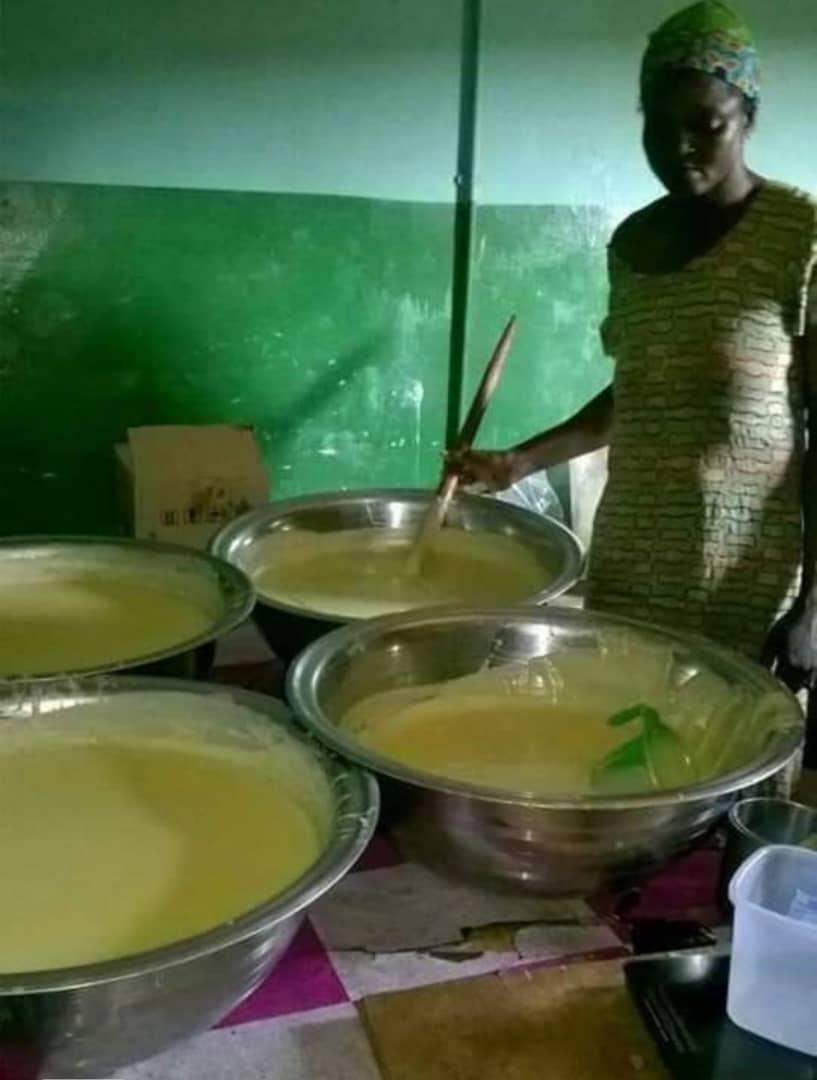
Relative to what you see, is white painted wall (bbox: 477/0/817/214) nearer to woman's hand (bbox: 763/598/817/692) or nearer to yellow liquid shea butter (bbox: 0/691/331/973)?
woman's hand (bbox: 763/598/817/692)

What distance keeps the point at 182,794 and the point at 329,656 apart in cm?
23

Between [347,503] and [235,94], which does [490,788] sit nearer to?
[347,503]

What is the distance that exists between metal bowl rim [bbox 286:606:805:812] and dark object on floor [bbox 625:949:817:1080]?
0.49ft

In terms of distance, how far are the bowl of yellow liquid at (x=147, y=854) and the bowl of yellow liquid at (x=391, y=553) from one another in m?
0.36

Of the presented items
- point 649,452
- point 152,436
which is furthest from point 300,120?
point 649,452

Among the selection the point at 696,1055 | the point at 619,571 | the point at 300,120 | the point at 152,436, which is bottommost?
the point at 696,1055

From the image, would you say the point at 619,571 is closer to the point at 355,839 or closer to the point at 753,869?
the point at 753,869

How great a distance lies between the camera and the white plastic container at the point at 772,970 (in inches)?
38.5

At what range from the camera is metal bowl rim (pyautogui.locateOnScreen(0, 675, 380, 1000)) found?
32.2 inches

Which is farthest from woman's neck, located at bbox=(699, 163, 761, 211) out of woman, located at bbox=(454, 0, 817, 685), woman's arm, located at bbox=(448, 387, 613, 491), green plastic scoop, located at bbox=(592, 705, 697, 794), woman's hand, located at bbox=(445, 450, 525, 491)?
green plastic scoop, located at bbox=(592, 705, 697, 794)

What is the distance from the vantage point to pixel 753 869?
106 cm

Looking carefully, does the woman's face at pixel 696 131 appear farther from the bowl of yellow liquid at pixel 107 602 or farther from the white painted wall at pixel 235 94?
the white painted wall at pixel 235 94

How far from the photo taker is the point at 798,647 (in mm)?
1476

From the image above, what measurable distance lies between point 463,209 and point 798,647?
126 centimetres
